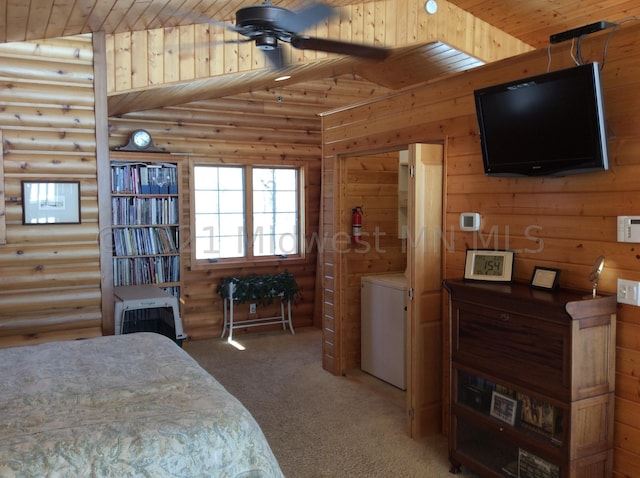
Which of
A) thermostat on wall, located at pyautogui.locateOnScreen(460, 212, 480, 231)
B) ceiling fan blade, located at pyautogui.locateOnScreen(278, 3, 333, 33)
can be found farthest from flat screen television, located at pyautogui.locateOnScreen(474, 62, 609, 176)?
ceiling fan blade, located at pyautogui.locateOnScreen(278, 3, 333, 33)

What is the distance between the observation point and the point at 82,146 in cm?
379

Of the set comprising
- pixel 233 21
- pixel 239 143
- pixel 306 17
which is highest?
pixel 233 21

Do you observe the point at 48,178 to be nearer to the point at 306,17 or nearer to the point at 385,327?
the point at 306,17

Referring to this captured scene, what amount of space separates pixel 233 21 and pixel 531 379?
3054mm

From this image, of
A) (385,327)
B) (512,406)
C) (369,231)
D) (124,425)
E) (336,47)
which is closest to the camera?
(124,425)

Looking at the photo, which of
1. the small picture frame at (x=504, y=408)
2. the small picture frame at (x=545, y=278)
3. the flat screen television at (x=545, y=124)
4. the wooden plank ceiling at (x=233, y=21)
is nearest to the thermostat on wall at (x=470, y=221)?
the flat screen television at (x=545, y=124)

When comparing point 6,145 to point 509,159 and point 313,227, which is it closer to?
point 509,159

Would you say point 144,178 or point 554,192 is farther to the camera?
point 144,178

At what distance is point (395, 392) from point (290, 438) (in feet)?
3.83

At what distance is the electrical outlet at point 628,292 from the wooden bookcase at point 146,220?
4465 millimetres

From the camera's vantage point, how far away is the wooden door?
141 inches

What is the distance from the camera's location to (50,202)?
12.3 ft

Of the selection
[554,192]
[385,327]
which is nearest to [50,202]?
[385,327]

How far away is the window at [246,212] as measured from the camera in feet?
20.7
